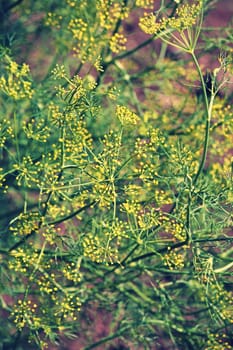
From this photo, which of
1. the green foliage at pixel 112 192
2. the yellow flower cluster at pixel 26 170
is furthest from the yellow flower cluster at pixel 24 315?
the yellow flower cluster at pixel 26 170

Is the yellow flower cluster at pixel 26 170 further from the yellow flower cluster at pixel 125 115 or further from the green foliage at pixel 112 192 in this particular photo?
the yellow flower cluster at pixel 125 115

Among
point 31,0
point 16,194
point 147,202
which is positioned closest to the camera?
point 147,202

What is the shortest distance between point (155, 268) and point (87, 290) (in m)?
0.44

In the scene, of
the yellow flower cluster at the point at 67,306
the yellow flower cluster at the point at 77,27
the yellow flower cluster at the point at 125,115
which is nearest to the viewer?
the yellow flower cluster at the point at 125,115

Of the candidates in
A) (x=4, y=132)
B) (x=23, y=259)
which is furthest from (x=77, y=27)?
(x=23, y=259)

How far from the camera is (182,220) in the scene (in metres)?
1.82

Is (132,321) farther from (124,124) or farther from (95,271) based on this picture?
(124,124)

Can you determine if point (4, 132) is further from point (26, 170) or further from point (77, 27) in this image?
point (77, 27)

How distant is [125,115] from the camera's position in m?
1.75

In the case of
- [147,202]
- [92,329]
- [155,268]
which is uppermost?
[147,202]

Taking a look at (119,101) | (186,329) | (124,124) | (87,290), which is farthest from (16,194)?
(124,124)

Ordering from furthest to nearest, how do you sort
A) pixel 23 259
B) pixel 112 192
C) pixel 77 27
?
pixel 77 27 → pixel 23 259 → pixel 112 192

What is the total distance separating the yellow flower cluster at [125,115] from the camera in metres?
1.74

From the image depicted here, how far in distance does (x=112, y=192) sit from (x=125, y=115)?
9.0 inches
